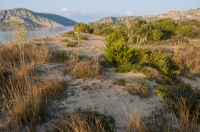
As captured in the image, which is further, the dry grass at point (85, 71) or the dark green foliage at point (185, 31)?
the dark green foliage at point (185, 31)

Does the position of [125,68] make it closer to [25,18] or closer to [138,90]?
[138,90]

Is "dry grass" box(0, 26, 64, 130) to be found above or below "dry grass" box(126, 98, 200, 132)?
above

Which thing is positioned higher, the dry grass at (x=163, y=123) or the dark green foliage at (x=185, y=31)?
the dark green foliage at (x=185, y=31)

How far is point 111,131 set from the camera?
3387mm

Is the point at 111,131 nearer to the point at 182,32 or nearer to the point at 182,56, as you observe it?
the point at 182,56

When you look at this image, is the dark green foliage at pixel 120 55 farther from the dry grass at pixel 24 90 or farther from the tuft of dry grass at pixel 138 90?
the dry grass at pixel 24 90

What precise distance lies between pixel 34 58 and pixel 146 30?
11424mm

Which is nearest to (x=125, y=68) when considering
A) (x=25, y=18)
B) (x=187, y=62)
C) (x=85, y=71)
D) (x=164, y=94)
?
(x=85, y=71)

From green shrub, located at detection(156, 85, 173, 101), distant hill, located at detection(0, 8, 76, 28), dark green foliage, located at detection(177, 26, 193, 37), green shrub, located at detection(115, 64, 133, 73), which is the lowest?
green shrub, located at detection(156, 85, 173, 101)

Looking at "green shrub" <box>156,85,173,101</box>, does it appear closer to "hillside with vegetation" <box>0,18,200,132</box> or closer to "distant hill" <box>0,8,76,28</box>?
"hillside with vegetation" <box>0,18,200,132</box>

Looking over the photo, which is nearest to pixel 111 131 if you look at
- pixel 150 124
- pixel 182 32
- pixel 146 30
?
pixel 150 124

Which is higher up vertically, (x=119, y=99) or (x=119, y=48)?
(x=119, y=48)

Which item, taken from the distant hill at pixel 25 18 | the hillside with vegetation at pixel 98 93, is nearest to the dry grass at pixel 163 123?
the hillside with vegetation at pixel 98 93

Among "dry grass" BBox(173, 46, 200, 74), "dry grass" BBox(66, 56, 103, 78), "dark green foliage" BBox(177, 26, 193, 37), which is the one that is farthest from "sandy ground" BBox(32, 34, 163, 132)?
"dark green foliage" BBox(177, 26, 193, 37)
